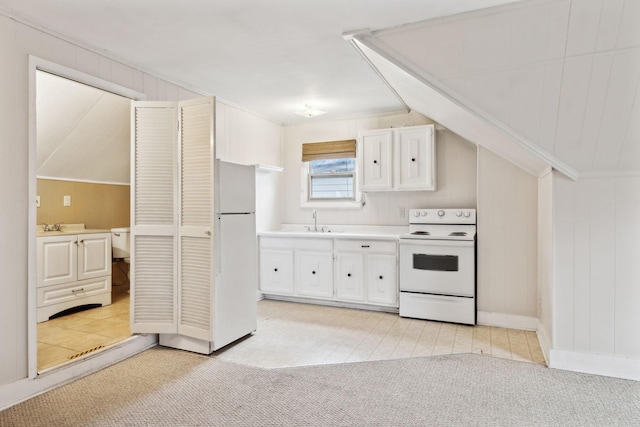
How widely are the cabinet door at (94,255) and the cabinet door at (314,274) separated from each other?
2227 mm

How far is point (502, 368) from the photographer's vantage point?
2.77 m

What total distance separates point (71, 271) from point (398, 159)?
382 centimetres

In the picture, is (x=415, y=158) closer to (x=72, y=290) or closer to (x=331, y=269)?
(x=331, y=269)

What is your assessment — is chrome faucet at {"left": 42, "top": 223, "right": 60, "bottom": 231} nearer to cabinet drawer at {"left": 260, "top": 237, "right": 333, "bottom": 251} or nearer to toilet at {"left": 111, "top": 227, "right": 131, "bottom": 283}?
toilet at {"left": 111, "top": 227, "right": 131, "bottom": 283}

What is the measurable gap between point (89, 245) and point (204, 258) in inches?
80.5

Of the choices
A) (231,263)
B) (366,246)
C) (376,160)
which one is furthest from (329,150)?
(231,263)

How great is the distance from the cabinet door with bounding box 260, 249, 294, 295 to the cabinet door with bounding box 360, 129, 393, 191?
4.28 feet

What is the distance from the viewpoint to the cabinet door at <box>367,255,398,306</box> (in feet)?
13.6

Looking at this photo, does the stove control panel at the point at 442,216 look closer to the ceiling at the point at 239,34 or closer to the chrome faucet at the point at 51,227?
the ceiling at the point at 239,34

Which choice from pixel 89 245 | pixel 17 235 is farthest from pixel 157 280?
pixel 89 245

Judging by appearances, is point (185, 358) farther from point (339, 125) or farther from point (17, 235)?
point (339, 125)

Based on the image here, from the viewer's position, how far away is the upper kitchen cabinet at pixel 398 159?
427cm

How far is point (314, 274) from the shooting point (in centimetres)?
453

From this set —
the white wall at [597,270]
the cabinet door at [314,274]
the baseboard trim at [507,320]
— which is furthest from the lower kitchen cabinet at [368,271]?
the white wall at [597,270]
